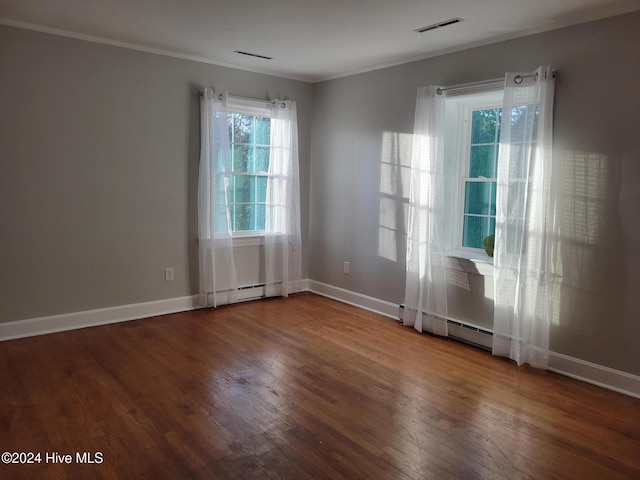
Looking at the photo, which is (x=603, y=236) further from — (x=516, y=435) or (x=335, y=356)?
(x=335, y=356)

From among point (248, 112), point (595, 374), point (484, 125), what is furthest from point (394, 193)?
point (595, 374)

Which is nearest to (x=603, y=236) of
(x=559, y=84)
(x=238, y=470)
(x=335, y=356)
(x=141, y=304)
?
(x=559, y=84)

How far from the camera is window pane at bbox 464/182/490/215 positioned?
13.6 feet

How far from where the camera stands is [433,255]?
4191mm

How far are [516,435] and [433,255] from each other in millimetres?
1832

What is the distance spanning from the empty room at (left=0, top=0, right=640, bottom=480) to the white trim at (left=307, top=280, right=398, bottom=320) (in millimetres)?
47

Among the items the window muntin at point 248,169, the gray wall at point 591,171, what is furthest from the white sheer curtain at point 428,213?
the window muntin at point 248,169

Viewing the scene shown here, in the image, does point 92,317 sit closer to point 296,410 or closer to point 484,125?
point 296,410

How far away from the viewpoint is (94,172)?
4188mm

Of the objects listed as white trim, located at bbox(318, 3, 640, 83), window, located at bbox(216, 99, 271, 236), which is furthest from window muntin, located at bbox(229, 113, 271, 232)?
white trim, located at bbox(318, 3, 640, 83)

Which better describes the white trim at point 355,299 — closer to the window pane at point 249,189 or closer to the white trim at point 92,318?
the window pane at point 249,189

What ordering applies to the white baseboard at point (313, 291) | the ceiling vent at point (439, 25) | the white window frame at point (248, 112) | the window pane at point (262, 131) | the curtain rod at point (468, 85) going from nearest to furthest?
the white baseboard at point (313, 291)
the ceiling vent at point (439, 25)
the curtain rod at point (468, 85)
the white window frame at point (248, 112)
the window pane at point (262, 131)

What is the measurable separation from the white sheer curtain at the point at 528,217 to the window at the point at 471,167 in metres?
0.47

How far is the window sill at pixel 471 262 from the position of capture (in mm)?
3967
